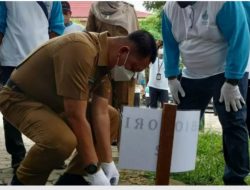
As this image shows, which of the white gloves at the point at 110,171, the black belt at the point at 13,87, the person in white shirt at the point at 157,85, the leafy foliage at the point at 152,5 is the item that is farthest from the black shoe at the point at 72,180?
the leafy foliage at the point at 152,5

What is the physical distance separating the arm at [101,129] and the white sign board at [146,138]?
338 mm

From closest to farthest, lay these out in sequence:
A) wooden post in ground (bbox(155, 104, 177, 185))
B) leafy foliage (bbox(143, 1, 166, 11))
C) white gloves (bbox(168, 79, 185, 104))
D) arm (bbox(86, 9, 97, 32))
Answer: wooden post in ground (bbox(155, 104, 177, 185)) → white gloves (bbox(168, 79, 185, 104)) → arm (bbox(86, 9, 97, 32)) → leafy foliage (bbox(143, 1, 166, 11))

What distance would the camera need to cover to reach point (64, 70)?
2723mm

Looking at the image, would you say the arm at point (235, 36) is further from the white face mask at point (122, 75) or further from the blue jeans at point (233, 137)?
the white face mask at point (122, 75)

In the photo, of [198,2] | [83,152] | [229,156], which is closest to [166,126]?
[83,152]

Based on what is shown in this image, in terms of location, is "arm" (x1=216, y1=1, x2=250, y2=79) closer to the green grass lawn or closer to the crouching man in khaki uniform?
the crouching man in khaki uniform

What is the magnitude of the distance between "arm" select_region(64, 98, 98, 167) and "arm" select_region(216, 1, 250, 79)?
96 centimetres

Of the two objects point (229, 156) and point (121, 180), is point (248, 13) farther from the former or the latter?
point (121, 180)

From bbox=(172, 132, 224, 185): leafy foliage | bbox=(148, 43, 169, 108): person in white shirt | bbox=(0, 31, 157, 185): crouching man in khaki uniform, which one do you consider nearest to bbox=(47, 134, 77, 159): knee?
bbox=(0, 31, 157, 185): crouching man in khaki uniform

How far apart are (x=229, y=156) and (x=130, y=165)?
82 cm

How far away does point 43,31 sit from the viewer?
4.06 m

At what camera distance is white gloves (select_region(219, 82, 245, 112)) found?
10.2ft

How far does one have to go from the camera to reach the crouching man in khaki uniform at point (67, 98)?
2.74 meters

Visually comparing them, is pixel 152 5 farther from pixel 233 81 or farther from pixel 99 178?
pixel 99 178
